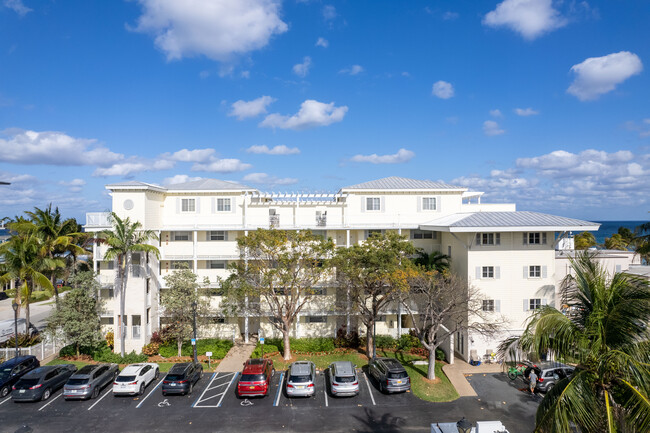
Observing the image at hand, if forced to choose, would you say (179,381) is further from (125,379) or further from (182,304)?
(182,304)

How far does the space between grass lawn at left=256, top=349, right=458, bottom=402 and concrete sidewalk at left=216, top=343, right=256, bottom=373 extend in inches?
90.4

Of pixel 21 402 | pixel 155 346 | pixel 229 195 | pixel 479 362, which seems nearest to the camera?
pixel 21 402

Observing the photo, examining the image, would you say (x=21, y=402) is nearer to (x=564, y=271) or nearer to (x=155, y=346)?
(x=155, y=346)

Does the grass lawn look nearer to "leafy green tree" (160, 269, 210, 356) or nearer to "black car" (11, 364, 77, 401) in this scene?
"leafy green tree" (160, 269, 210, 356)

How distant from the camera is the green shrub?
29.3m

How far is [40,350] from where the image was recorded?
29.0 m

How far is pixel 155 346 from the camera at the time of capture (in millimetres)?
29703

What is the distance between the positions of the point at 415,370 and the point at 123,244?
22.0 meters

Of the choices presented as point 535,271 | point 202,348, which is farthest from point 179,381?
point 535,271

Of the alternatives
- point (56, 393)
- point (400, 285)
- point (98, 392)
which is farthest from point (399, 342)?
point (56, 393)

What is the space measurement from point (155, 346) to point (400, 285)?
62.6 ft

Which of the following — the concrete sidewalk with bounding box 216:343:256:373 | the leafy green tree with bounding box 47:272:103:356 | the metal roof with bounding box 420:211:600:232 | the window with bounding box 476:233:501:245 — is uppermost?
the metal roof with bounding box 420:211:600:232

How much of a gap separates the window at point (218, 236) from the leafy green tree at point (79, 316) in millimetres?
9230

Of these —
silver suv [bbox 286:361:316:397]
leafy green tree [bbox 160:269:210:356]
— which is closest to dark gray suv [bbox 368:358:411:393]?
silver suv [bbox 286:361:316:397]
